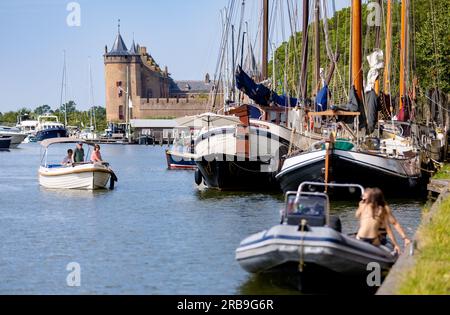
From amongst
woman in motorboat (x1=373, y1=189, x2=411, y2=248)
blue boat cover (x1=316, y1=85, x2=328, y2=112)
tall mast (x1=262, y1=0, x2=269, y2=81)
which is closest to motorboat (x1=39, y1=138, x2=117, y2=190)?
blue boat cover (x1=316, y1=85, x2=328, y2=112)

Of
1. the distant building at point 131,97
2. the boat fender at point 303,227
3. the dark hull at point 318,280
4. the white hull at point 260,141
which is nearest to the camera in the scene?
the boat fender at point 303,227

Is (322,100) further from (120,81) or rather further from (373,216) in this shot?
(120,81)

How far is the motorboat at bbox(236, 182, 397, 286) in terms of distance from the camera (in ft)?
48.3

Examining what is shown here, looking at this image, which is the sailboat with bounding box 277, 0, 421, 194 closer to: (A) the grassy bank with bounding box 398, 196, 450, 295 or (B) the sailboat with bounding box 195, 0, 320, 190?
(B) the sailboat with bounding box 195, 0, 320, 190

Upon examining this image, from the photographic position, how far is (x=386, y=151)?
111 feet

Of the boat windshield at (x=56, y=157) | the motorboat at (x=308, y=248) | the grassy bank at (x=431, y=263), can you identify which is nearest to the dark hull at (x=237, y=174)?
the boat windshield at (x=56, y=157)

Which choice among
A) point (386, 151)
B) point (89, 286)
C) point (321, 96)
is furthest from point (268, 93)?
point (89, 286)

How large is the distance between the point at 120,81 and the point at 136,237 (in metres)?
166

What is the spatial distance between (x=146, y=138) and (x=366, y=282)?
135463 millimetres

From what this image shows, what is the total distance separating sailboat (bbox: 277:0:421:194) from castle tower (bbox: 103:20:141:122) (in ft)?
504

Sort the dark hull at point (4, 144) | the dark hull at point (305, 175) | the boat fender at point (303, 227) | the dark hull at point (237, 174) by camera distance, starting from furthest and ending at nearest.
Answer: the dark hull at point (4, 144) < the dark hull at point (237, 174) < the dark hull at point (305, 175) < the boat fender at point (303, 227)

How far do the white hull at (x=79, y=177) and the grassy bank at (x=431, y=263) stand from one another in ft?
73.3

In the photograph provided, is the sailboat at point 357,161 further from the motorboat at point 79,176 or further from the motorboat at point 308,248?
the motorboat at point 308,248

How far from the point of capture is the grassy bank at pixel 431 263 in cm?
1232
